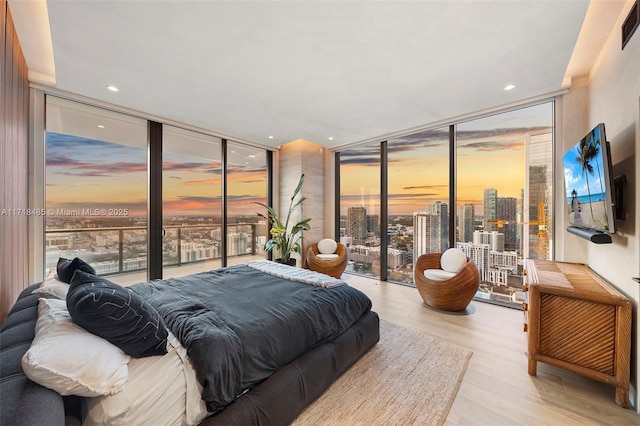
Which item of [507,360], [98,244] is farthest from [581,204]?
[98,244]

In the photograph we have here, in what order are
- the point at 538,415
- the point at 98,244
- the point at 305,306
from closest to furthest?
the point at 538,415
the point at 305,306
the point at 98,244

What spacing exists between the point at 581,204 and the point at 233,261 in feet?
16.3

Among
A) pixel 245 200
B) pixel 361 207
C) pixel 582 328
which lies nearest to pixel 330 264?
pixel 361 207

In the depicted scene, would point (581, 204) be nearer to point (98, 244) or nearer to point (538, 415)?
point (538, 415)

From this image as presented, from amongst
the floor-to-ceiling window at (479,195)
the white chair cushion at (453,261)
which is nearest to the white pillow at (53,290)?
the white chair cushion at (453,261)

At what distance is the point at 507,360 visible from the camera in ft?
7.11

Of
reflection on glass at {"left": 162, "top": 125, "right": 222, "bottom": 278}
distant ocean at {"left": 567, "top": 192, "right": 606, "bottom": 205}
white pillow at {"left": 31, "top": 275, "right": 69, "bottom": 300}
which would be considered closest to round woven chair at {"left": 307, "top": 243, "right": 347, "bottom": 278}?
reflection on glass at {"left": 162, "top": 125, "right": 222, "bottom": 278}

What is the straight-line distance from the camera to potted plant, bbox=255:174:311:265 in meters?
4.82

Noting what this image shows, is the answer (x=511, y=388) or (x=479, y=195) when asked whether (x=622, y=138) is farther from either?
(x=511, y=388)

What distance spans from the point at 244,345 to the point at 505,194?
376 cm

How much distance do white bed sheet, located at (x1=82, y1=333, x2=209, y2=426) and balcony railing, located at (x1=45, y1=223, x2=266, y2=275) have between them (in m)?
3.04

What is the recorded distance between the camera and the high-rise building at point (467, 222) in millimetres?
3682

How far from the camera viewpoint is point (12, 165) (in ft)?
7.02

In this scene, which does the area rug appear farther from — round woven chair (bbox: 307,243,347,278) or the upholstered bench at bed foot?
round woven chair (bbox: 307,243,347,278)
